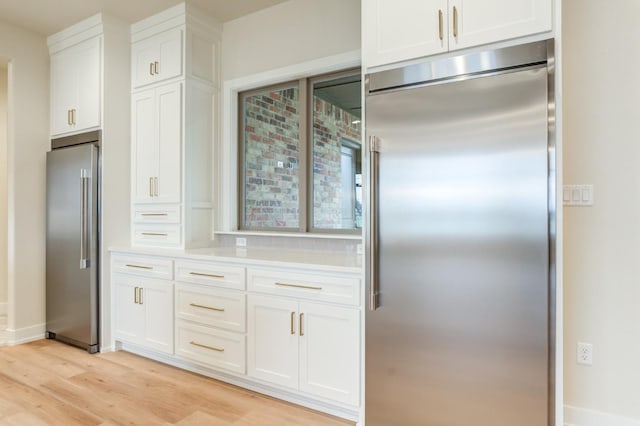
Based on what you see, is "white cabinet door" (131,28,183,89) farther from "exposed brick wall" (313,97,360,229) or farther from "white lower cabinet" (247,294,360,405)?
"white lower cabinet" (247,294,360,405)

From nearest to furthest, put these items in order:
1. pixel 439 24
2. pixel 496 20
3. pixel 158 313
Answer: pixel 496 20
pixel 439 24
pixel 158 313

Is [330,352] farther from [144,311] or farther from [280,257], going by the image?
[144,311]

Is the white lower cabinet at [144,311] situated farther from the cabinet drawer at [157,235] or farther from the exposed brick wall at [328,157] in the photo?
the exposed brick wall at [328,157]

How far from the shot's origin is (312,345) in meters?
2.33

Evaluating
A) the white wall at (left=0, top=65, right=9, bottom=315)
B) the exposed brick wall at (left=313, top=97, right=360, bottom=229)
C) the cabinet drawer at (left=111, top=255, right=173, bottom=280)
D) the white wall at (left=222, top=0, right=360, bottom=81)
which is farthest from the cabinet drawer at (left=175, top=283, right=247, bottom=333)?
the white wall at (left=0, top=65, right=9, bottom=315)

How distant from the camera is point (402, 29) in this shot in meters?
1.97

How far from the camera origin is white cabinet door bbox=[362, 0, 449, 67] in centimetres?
189

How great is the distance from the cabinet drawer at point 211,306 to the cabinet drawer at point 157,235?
1.67 ft

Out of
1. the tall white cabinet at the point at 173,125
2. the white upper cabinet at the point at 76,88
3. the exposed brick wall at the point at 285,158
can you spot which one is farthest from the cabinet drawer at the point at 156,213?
the white upper cabinet at the point at 76,88

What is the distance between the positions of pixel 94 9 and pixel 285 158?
76.9 inches

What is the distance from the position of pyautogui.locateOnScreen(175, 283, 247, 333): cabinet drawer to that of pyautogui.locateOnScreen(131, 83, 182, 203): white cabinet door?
827 mm

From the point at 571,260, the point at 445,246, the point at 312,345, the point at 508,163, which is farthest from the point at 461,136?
the point at 312,345

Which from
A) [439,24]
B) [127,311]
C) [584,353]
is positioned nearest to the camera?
[439,24]

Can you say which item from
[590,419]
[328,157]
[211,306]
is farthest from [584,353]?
[211,306]
